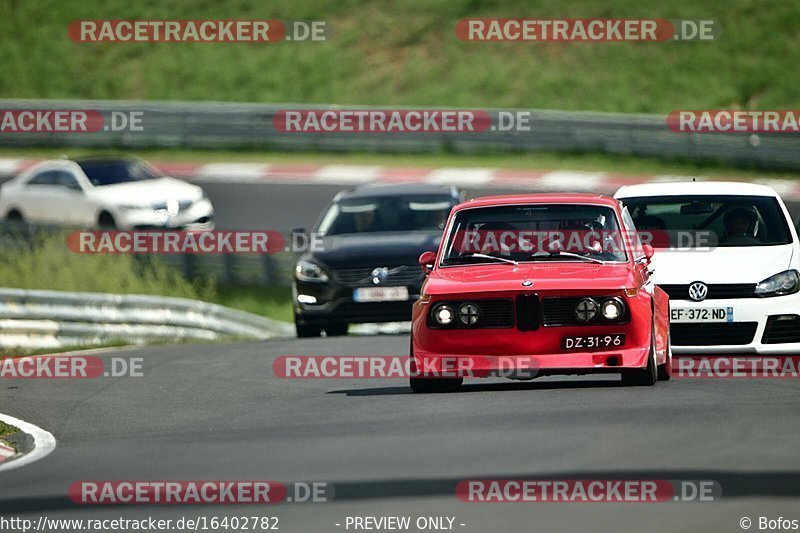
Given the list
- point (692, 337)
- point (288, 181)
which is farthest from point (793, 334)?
point (288, 181)

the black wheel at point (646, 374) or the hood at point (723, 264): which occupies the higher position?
the hood at point (723, 264)

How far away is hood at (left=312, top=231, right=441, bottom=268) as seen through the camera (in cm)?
1730

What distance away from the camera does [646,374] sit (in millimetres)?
11445

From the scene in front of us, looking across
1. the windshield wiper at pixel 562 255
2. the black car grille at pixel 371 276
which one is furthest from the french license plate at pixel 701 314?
the black car grille at pixel 371 276

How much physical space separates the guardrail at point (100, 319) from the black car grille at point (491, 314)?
837cm

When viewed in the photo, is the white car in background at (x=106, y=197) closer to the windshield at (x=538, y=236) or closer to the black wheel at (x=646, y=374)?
the windshield at (x=538, y=236)

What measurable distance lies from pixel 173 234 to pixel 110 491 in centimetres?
1465

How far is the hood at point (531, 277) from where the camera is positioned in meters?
11.1

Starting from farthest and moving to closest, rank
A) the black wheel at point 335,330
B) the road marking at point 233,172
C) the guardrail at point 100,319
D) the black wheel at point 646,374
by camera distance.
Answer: the road marking at point 233,172 < the guardrail at point 100,319 < the black wheel at point 335,330 < the black wheel at point 646,374

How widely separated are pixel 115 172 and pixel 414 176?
20.7 ft

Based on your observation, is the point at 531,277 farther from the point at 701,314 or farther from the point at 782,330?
the point at 782,330

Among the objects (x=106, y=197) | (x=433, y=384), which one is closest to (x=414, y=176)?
(x=106, y=197)

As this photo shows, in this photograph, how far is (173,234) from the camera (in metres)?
22.9

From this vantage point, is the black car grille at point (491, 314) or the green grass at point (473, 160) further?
the green grass at point (473, 160)
